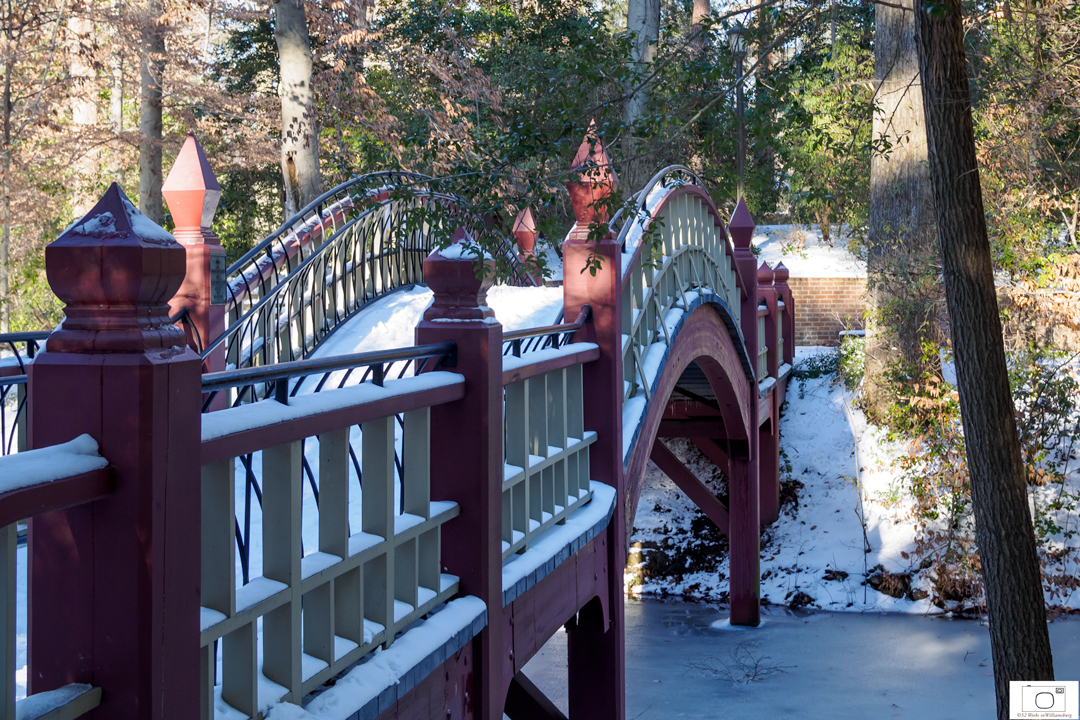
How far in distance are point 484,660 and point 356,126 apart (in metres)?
13.3

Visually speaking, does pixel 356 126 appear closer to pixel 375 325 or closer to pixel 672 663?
pixel 375 325

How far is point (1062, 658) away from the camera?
9.66m

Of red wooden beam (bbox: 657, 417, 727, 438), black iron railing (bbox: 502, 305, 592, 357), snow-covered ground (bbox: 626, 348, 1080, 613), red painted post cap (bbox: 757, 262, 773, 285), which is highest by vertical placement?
A: red painted post cap (bbox: 757, 262, 773, 285)

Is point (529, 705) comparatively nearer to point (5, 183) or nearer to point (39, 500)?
point (39, 500)

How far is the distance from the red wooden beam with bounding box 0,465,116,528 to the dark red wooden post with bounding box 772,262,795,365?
14.8 metres

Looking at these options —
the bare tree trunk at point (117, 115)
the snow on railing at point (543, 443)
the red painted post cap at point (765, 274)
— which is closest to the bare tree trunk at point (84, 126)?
the bare tree trunk at point (117, 115)

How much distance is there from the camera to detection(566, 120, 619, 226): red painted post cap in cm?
567

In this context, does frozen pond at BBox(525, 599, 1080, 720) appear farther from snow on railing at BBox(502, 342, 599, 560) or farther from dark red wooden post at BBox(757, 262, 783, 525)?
snow on railing at BBox(502, 342, 599, 560)

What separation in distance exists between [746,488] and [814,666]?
8.76 feet

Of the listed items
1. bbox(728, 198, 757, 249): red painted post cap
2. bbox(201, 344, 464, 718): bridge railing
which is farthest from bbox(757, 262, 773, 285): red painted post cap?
bbox(201, 344, 464, 718): bridge railing

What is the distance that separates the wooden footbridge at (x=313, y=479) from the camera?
1702mm

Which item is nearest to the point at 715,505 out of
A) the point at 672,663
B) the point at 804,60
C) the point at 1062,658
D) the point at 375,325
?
the point at 672,663

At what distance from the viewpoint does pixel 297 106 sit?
10.4 metres

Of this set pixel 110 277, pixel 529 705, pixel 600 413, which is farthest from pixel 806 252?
pixel 110 277
